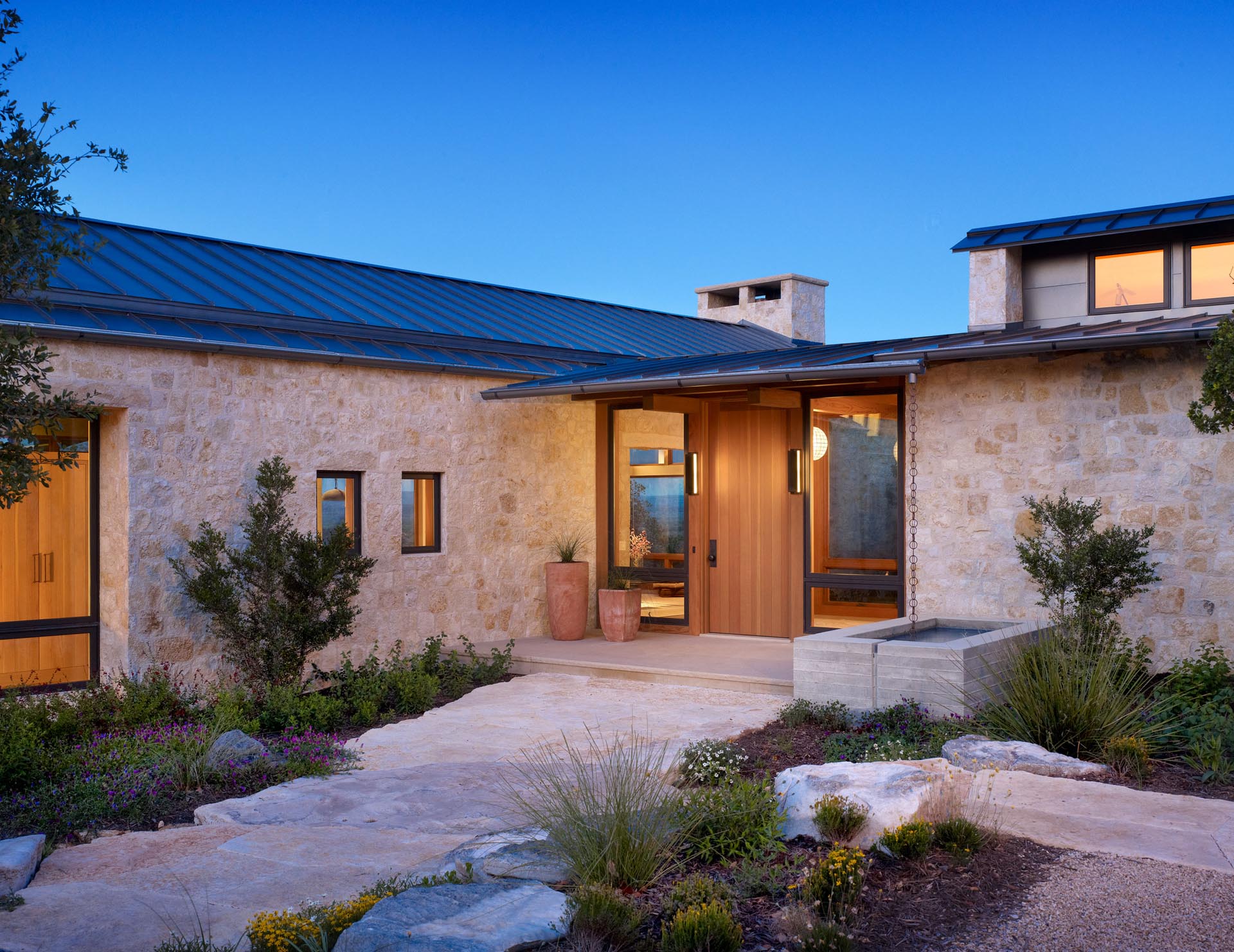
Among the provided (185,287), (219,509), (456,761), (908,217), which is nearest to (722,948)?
(456,761)

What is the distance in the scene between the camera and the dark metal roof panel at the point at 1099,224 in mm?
12539

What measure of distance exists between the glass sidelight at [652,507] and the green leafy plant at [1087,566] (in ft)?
13.5

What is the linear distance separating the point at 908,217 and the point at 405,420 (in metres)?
19.9

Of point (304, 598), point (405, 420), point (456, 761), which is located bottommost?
point (456, 761)

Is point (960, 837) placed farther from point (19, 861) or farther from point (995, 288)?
point (995, 288)

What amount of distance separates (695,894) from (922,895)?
3.01ft

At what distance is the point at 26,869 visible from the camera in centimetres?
448

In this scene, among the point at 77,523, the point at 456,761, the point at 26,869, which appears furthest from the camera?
the point at 77,523

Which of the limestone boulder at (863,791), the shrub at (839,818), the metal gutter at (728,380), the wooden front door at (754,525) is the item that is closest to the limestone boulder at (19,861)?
the limestone boulder at (863,791)

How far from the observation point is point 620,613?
11.1 m

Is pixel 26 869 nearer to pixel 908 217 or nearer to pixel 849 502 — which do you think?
pixel 849 502

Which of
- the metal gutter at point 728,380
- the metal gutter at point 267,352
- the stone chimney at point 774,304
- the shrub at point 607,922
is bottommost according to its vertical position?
the shrub at point 607,922

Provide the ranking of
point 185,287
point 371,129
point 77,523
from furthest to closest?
1. point 371,129
2. point 185,287
3. point 77,523

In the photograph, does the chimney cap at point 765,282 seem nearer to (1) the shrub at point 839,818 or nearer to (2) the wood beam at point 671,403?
(2) the wood beam at point 671,403
